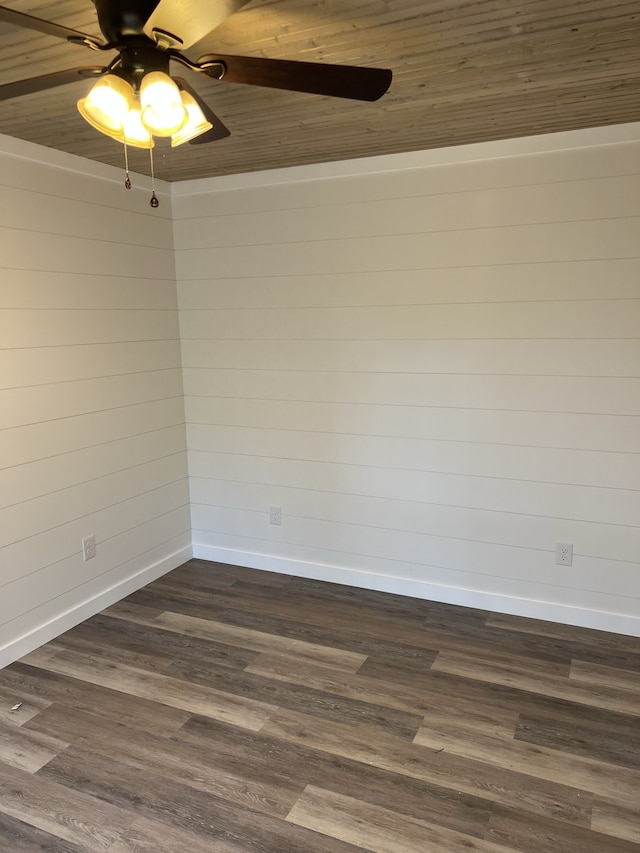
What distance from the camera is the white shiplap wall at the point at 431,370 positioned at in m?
2.98

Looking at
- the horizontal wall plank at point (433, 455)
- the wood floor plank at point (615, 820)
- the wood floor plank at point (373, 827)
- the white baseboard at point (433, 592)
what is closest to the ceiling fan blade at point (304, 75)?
the horizontal wall plank at point (433, 455)

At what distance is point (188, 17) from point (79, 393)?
224 centimetres

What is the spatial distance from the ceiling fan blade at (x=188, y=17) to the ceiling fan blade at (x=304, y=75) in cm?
7

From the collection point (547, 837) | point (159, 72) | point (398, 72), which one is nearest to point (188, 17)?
point (159, 72)

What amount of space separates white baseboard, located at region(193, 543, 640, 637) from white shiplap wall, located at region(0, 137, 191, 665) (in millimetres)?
442

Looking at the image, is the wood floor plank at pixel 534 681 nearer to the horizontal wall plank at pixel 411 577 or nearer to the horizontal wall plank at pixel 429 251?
the horizontal wall plank at pixel 411 577

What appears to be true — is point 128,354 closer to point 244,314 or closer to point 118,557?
point 244,314

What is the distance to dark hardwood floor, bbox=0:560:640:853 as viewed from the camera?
2002mm

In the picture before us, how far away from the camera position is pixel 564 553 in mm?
3182

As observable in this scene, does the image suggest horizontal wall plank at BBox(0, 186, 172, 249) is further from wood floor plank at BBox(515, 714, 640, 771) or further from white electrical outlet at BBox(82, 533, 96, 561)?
wood floor plank at BBox(515, 714, 640, 771)

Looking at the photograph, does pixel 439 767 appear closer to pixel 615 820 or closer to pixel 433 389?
pixel 615 820

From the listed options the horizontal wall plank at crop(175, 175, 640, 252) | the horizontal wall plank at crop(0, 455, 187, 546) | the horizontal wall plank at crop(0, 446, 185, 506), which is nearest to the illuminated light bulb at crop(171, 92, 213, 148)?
the horizontal wall plank at crop(175, 175, 640, 252)

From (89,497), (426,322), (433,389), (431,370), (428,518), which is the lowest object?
(428,518)

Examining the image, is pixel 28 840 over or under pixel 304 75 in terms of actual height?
under
